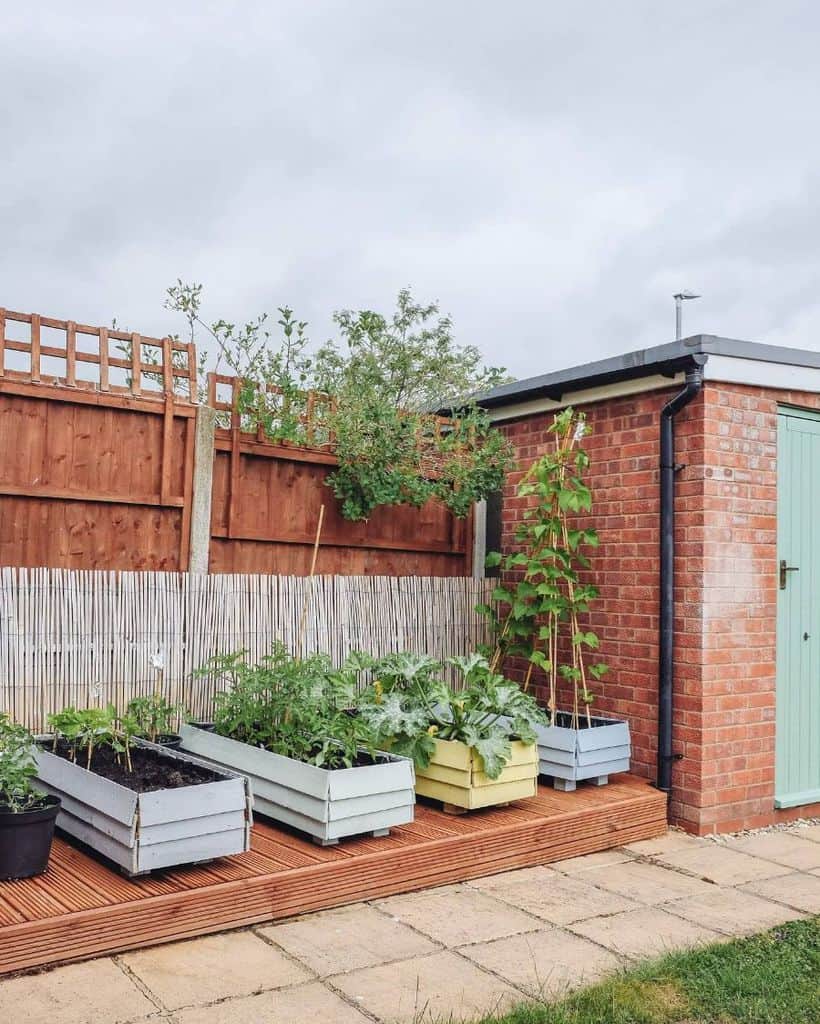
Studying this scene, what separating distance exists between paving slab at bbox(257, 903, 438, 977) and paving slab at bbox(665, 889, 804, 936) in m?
1.13

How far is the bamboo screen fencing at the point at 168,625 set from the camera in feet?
14.4

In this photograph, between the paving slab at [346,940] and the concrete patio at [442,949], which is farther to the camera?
the paving slab at [346,940]

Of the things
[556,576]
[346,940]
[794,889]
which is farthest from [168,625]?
[794,889]

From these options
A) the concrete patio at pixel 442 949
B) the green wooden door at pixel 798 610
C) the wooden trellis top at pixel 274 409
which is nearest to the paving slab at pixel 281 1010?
the concrete patio at pixel 442 949

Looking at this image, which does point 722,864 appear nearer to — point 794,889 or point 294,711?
point 794,889

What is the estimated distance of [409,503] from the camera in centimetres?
588

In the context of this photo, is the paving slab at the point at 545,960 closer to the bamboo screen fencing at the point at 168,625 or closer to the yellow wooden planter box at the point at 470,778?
the yellow wooden planter box at the point at 470,778

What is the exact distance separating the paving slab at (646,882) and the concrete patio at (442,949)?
10mm

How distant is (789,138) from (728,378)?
248 inches

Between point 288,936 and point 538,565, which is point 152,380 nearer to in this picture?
point 538,565

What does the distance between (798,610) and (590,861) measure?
197 cm

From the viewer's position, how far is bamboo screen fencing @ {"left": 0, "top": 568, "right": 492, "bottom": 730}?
4379 millimetres

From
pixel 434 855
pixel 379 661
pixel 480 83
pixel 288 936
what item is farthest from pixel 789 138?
pixel 288 936

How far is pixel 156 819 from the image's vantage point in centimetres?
336
